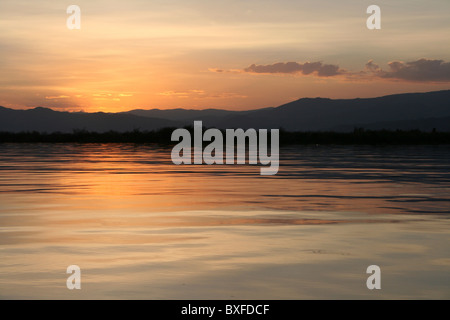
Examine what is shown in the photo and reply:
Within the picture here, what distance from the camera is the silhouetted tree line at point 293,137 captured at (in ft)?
191

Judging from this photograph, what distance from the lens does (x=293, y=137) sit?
198 ft

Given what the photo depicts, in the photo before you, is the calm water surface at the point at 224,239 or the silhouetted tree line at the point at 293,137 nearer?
the calm water surface at the point at 224,239

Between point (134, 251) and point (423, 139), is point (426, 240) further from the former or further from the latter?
point (423, 139)

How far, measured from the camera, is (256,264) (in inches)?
303

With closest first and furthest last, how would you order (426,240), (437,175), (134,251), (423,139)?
(134,251)
(426,240)
(437,175)
(423,139)

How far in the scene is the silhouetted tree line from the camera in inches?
2288

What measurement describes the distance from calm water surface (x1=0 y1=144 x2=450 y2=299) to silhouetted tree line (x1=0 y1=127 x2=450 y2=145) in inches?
1630

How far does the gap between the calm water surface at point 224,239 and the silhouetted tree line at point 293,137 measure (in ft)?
136

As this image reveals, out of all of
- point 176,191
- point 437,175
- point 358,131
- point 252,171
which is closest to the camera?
point 176,191

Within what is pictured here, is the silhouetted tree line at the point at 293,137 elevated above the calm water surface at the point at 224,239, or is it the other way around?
the silhouetted tree line at the point at 293,137

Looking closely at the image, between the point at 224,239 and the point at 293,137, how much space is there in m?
51.4

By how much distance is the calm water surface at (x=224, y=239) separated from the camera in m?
6.73
